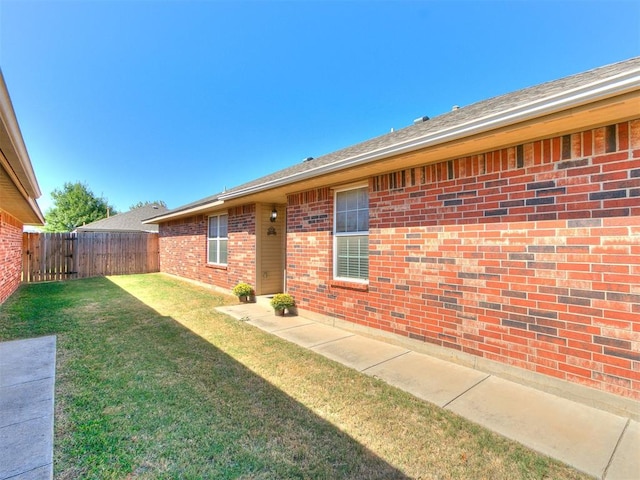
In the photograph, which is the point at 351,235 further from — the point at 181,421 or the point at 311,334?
the point at 181,421

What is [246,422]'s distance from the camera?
2617mm

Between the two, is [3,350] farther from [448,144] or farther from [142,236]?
[142,236]

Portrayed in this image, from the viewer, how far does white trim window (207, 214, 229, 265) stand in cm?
1007

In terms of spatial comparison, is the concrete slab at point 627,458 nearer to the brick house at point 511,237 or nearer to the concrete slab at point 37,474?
the brick house at point 511,237

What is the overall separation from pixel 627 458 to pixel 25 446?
4430 millimetres

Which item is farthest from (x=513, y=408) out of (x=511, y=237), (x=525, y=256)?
(x=511, y=237)

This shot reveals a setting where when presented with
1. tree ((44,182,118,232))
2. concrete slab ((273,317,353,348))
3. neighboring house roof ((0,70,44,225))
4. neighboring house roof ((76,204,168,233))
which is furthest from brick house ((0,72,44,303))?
tree ((44,182,118,232))

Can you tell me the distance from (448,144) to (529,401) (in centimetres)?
286

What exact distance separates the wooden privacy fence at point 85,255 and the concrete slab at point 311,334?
43.7ft

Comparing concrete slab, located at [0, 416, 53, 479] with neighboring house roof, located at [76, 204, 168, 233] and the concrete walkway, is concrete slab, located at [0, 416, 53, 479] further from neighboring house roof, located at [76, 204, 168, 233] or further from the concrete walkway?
neighboring house roof, located at [76, 204, 168, 233]

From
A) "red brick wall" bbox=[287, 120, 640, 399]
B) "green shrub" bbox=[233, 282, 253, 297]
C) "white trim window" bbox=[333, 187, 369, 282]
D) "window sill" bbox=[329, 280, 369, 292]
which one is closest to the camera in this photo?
"red brick wall" bbox=[287, 120, 640, 399]

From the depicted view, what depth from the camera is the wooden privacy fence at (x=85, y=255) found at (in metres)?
12.8

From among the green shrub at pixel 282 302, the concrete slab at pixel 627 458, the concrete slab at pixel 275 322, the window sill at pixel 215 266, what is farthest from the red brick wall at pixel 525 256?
the window sill at pixel 215 266

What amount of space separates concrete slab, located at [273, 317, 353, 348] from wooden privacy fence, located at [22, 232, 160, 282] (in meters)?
13.3
